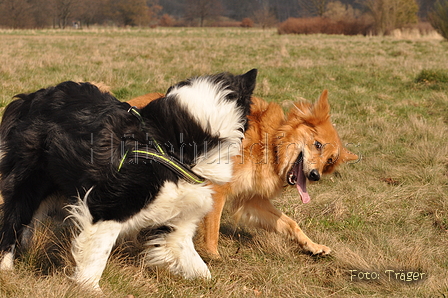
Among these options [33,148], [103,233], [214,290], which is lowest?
[214,290]

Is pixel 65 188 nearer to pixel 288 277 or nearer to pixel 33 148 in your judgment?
pixel 33 148

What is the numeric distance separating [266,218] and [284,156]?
0.66 m

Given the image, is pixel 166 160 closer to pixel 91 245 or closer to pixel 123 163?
pixel 123 163

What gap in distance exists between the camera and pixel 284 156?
3.83 meters

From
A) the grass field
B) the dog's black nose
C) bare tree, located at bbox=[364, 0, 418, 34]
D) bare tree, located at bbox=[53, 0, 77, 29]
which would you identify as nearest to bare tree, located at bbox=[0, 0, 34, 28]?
bare tree, located at bbox=[53, 0, 77, 29]

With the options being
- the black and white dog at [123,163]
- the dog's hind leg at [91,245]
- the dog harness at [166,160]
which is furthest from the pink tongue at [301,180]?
the dog's hind leg at [91,245]

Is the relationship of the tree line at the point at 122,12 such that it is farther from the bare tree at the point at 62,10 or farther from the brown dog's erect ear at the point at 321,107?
the brown dog's erect ear at the point at 321,107

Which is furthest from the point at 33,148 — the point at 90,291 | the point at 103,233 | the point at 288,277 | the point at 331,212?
the point at 331,212

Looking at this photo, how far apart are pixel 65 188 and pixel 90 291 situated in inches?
28.7

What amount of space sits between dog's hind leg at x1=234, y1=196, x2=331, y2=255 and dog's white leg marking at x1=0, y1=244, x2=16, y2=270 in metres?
1.95

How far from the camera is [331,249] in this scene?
3740 mm

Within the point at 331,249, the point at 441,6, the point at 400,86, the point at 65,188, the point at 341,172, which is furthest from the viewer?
the point at 441,6

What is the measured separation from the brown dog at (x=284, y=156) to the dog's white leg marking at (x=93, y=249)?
1.11m

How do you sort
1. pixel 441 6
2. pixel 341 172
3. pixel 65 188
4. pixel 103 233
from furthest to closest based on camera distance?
pixel 441 6 → pixel 341 172 → pixel 65 188 → pixel 103 233
